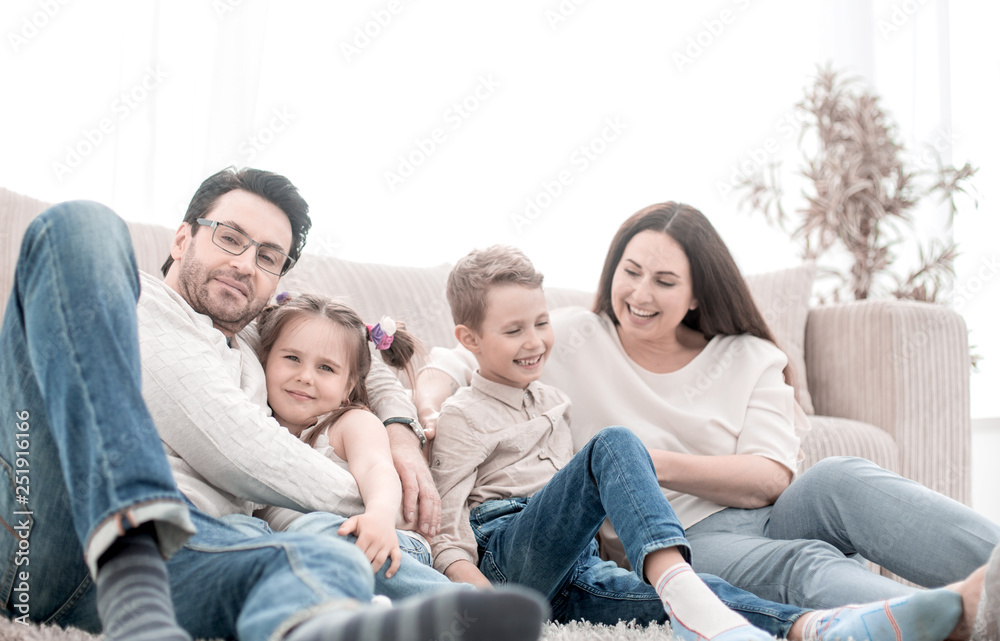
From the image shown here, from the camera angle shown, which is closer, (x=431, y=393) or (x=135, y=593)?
(x=135, y=593)

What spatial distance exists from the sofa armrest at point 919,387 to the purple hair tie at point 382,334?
1395 millimetres

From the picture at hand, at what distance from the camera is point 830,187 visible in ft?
9.59

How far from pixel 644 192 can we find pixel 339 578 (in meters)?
2.69

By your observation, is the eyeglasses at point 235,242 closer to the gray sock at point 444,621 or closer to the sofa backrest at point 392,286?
the sofa backrest at point 392,286

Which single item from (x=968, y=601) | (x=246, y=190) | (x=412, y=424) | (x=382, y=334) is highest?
(x=246, y=190)

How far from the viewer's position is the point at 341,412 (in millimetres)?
1224

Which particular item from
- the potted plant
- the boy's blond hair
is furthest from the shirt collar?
the potted plant

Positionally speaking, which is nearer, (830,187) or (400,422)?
(400,422)

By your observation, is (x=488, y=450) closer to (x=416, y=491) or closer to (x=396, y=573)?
(x=416, y=491)

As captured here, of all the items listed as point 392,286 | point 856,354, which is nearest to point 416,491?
point 392,286

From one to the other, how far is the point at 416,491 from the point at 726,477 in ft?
1.87

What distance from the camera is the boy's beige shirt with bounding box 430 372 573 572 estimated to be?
123 centimetres

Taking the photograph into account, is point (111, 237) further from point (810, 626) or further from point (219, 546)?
point (810, 626)

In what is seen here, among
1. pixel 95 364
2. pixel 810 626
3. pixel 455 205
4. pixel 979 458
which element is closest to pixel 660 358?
pixel 810 626
